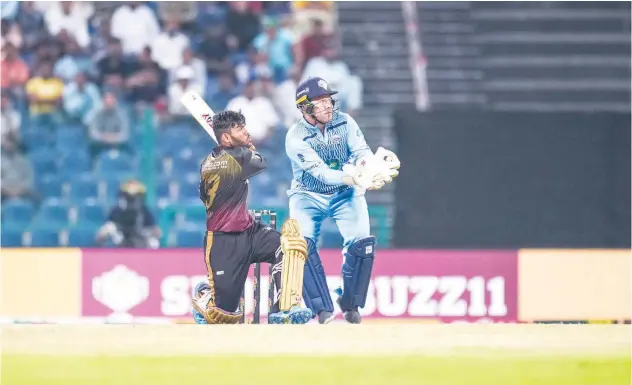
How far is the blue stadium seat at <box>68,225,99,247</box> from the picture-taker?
57.2 ft

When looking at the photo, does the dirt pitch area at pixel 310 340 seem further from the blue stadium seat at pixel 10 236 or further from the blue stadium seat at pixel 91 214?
the blue stadium seat at pixel 10 236

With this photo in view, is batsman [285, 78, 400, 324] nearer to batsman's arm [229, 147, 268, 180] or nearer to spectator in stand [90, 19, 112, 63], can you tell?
batsman's arm [229, 147, 268, 180]

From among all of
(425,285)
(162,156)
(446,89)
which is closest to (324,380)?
(425,285)

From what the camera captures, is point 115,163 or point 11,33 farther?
point 11,33

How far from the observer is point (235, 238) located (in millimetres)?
10078

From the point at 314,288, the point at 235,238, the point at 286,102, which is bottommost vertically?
the point at 314,288

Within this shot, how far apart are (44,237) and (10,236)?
1.43 feet

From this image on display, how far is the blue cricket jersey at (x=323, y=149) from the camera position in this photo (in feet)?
33.9

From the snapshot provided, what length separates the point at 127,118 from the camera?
17.8 m

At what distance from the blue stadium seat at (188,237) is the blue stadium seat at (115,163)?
1.22 m

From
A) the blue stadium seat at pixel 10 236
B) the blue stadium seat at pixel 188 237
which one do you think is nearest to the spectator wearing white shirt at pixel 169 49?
the blue stadium seat at pixel 188 237

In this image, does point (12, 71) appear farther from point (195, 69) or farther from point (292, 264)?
point (292, 264)

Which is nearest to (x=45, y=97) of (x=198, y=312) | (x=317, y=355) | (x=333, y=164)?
(x=198, y=312)

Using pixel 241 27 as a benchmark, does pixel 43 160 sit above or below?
below
